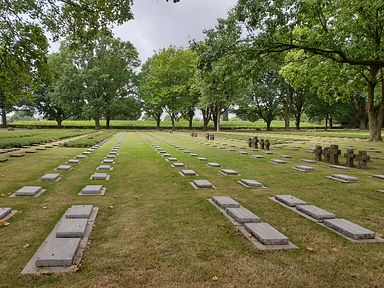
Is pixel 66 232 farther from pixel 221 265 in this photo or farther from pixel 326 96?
pixel 326 96

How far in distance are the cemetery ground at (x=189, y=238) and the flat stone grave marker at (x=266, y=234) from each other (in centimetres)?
17

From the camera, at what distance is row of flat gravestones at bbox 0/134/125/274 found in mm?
3048

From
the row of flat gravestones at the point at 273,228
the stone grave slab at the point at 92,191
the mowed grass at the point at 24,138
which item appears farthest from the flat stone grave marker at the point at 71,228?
the mowed grass at the point at 24,138

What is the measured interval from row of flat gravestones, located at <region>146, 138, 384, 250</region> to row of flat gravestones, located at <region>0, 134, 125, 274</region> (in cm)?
193

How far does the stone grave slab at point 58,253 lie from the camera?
3.06 metres

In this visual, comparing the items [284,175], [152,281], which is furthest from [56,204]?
[284,175]

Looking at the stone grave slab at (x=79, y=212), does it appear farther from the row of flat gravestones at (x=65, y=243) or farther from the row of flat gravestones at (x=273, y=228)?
the row of flat gravestones at (x=273, y=228)

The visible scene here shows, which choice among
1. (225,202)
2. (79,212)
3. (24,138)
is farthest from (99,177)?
(24,138)

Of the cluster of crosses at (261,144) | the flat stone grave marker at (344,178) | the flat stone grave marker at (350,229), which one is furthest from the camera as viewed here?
the cluster of crosses at (261,144)

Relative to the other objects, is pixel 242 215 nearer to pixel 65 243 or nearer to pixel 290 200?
pixel 290 200

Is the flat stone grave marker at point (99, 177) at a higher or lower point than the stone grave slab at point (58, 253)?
lower

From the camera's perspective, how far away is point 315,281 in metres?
2.87

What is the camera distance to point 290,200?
5.66 m

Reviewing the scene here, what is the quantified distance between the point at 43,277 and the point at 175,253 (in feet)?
4.16
